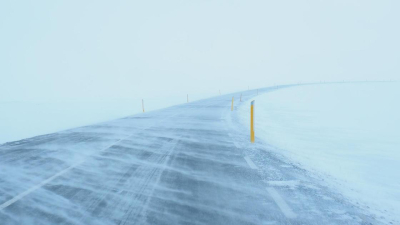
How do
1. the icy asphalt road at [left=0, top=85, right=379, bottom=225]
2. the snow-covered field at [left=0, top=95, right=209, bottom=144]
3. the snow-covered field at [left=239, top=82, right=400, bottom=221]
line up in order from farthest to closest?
the snow-covered field at [left=0, top=95, right=209, bottom=144]
the snow-covered field at [left=239, top=82, right=400, bottom=221]
the icy asphalt road at [left=0, top=85, right=379, bottom=225]

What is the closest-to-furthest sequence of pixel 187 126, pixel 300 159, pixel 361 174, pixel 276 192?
1. pixel 276 192
2. pixel 361 174
3. pixel 300 159
4. pixel 187 126

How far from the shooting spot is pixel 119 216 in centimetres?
396

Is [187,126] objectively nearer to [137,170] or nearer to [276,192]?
[137,170]

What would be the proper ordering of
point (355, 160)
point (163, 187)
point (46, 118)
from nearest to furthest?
point (163, 187) < point (355, 160) < point (46, 118)

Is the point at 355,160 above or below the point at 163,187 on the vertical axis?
below

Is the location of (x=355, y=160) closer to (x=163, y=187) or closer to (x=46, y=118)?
(x=163, y=187)

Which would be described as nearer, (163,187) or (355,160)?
(163,187)

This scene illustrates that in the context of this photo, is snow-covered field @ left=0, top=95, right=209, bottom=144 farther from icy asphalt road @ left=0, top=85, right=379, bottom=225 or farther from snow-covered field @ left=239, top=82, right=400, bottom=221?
snow-covered field @ left=239, top=82, right=400, bottom=221

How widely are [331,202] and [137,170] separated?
401cm

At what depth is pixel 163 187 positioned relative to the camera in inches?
200

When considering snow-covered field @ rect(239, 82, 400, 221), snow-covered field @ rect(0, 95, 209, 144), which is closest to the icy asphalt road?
snow-covered field @ rect(239, 82, 400, 221)

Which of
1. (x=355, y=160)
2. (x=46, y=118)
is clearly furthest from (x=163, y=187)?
(x=46, y=118)

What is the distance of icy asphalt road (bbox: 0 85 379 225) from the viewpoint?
12.9ft

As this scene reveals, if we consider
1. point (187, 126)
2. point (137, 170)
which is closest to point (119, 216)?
point (137, 170)
